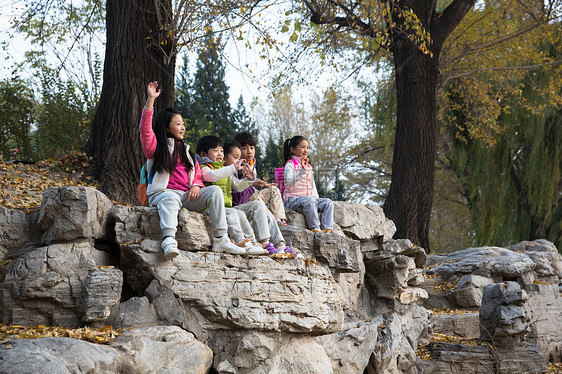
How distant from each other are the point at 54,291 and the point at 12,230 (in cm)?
78

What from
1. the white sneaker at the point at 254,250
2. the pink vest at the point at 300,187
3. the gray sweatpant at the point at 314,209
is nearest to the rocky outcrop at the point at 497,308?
the gray sweatpant at the point at 314,209

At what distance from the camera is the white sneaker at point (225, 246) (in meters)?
4.99

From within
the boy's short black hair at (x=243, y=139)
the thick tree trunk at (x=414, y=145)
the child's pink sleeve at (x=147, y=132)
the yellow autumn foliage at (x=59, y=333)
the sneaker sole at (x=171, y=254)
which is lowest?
the yellow autumn foliage at (x=59, y=333)

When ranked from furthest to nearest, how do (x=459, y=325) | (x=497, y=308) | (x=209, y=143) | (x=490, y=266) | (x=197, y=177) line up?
(x=490, y=266) → (x=459, y=325) → (x=497, y=308) → (x=209, y=143) → (x=197, y=177)

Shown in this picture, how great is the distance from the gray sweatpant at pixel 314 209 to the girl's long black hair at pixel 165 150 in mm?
1818

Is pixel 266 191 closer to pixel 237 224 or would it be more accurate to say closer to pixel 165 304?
pixel 237 224

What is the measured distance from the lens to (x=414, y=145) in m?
11.0

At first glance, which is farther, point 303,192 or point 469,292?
point 469,292

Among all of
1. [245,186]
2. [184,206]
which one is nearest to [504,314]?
[245,186]

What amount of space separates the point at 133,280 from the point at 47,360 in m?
1.51

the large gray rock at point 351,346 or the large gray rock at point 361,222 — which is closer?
the large gray rock at point 351,346

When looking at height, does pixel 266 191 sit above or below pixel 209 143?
below

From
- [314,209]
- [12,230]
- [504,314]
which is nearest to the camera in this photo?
[12,230]

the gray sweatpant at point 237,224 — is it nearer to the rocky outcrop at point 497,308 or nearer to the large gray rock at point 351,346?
the large gray rock at point 351,346
